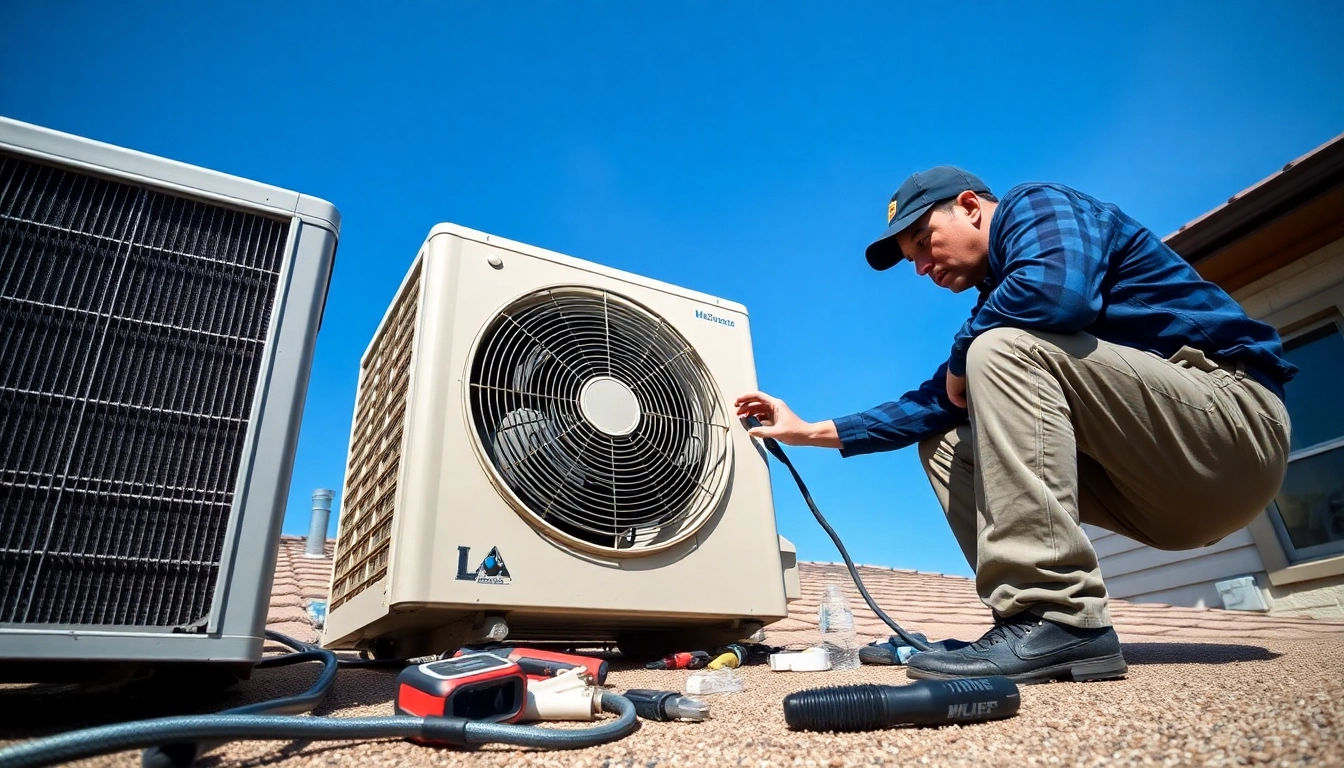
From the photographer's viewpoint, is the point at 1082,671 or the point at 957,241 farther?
the point at 957,241

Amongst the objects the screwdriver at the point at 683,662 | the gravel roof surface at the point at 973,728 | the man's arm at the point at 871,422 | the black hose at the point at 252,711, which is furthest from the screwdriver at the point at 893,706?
the man's arm at the point at 871,422

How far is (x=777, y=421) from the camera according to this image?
2.18 meters

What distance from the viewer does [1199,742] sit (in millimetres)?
809

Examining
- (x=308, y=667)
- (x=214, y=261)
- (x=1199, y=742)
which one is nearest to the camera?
(x=1199, y=742)

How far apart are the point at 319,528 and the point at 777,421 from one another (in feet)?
11.7

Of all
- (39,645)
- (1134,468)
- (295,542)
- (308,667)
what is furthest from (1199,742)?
(295,542)

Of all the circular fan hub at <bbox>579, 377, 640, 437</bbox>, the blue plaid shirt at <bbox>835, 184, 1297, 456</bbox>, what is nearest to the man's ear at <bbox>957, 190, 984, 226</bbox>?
the blue plaid shirt at <bbox>835, 184, 1297, 456</bbox>

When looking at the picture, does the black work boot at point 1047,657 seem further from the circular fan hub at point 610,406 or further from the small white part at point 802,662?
the circular fan hub at point 610,406

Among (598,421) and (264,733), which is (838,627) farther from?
(264,733)

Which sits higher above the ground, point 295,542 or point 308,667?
point 295,542

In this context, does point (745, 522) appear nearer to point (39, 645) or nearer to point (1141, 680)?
point (1141, 680)

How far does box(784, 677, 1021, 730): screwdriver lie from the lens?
101 centimetres

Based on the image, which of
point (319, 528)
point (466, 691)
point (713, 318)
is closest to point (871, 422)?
point (713, 318)

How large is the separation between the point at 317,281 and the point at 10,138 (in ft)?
1.67
